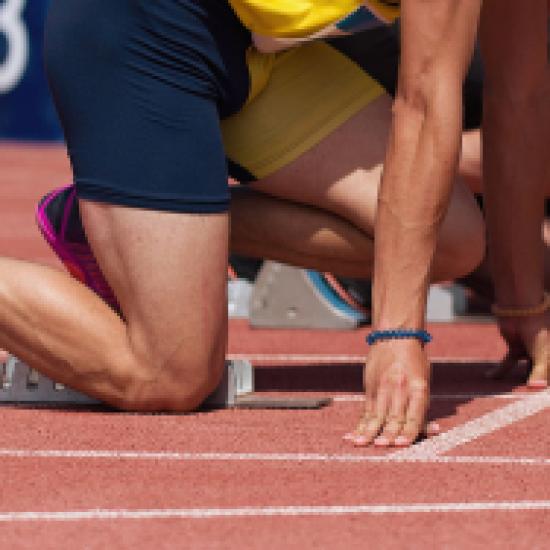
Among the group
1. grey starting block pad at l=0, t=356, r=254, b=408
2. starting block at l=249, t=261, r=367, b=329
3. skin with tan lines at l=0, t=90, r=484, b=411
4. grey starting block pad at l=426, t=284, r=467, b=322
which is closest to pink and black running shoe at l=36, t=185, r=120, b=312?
skin with tan lines at l=0, t=90, r=484, b=411

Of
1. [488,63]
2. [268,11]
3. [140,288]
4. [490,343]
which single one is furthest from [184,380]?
[490,343]

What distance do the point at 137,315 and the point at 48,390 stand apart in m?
0.29

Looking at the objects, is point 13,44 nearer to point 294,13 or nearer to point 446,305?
point 446,305

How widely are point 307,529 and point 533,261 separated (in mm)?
1385

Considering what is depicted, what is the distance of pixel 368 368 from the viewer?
114 inches

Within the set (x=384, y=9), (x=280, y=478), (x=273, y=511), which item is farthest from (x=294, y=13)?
(x=273, y=511)

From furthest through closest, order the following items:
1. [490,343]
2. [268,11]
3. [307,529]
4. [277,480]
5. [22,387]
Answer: [490,343] < [22,387] < [268,11] < [277,480] < [307,529]

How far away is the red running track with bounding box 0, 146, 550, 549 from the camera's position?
2.30 meters

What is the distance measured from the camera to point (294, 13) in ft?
10.4

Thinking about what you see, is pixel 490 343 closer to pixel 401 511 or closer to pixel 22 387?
pixel 22 387

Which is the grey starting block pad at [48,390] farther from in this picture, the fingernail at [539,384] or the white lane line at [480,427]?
the fingernail at [539,384]

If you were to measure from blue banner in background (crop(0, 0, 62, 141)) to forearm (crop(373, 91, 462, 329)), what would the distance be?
27.4 feet

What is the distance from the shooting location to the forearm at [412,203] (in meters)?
2.92

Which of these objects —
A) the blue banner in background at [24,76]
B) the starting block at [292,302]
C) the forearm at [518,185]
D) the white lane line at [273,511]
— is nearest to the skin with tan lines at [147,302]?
the forearm at [518,185]
